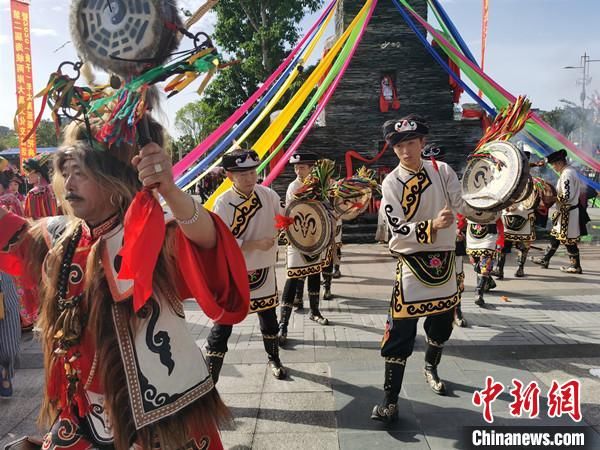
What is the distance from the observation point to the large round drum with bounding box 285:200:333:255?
4672 mm

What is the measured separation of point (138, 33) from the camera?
53.1 inches

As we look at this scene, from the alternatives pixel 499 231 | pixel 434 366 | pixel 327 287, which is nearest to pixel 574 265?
pixel 499 231

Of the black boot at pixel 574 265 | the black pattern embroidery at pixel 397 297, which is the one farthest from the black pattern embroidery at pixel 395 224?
the black boot at pixel 574 265

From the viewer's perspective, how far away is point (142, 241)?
1415mm

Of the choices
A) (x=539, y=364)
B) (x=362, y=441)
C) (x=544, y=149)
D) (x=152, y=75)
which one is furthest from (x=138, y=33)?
(x=544, y=149)

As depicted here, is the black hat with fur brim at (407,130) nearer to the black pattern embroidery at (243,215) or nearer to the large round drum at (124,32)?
the black pattern embroidery at (243,215)

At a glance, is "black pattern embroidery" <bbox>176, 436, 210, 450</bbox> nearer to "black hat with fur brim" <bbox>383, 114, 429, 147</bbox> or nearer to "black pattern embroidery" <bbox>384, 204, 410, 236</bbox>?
"black pattern embroidery" <bbox>384, 204, 410, 236</bbox>

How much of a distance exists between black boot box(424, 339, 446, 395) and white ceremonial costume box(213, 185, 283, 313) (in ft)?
4.36

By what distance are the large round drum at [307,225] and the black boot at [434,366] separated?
1.55m

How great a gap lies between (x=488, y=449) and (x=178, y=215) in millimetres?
2571

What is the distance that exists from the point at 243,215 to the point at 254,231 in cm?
17

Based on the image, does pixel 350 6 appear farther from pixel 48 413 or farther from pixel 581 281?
pixel 48 413

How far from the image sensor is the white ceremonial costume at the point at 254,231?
12.4ft

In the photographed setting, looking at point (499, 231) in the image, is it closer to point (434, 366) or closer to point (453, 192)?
point (434, 366)
